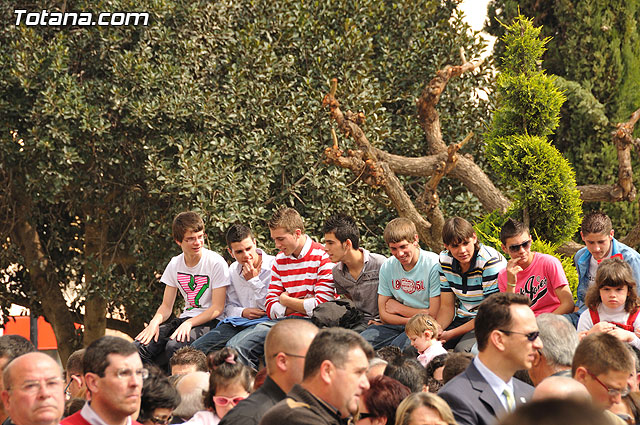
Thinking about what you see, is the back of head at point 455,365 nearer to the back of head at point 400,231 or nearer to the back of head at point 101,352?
the back of head at point 400,231

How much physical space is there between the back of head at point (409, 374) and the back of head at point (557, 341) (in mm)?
768

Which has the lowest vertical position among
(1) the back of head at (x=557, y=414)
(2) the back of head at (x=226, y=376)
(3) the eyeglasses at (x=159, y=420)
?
(3) the eyeglasses at (x=159, y=420)

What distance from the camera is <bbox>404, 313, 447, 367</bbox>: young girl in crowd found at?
256 inches

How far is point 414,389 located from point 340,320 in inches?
85.0

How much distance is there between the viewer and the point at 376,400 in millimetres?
4371

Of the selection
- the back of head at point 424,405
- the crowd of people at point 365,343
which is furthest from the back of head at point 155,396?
the back of head at point 424,405

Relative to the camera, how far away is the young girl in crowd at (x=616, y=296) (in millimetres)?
5922

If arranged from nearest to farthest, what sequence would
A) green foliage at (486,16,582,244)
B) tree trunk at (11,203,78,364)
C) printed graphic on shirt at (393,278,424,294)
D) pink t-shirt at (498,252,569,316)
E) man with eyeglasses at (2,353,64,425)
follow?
man with eyeglasses at (2,353,64,425) → pink t-shirt at (498,252,569,316) → printed graphic on shirt at (393,278,424,294) → green foliage at (486,16,582,244) → tree trunk at (11,203,78,364)

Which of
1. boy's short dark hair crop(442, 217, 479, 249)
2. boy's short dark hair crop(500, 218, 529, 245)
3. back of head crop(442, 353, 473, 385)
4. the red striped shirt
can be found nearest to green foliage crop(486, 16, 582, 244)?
boy's short dark hair crop(500, 218, 529, 245)

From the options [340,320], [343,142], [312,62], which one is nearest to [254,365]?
[340,320]

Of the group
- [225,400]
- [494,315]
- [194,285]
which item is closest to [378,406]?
[494,315]

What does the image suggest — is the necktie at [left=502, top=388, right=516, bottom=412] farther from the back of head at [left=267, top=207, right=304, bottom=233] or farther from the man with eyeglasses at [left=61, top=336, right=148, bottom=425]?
the back of head at [left=267, top=207, right=304, bottom=233]

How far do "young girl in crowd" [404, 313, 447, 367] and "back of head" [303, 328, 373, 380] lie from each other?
8.98ft

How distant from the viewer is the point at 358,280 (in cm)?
745
